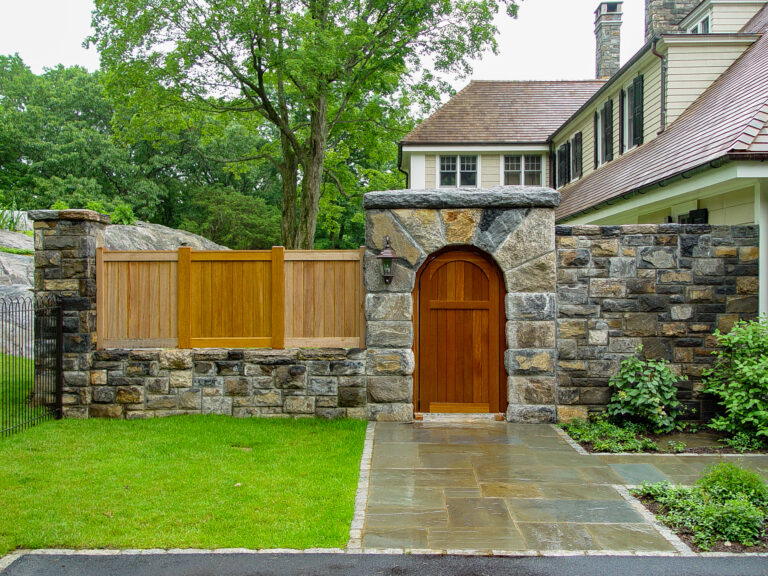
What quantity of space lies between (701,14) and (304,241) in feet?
38.0

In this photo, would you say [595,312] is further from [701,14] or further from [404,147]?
[404,147]

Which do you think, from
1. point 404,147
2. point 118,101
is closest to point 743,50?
point 404,147

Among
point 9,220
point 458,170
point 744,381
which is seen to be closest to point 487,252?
point 744,381

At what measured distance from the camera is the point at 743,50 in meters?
11.7

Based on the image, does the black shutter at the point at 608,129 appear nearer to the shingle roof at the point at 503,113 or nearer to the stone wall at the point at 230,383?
the shingle roof at the point at 503,113

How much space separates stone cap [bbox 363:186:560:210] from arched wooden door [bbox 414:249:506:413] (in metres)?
0.63

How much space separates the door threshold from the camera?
307 inches

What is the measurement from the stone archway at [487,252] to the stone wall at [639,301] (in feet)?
0.73

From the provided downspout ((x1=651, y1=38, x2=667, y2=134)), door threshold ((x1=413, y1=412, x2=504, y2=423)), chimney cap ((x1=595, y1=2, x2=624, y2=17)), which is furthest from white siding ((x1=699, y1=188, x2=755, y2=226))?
chimney cap ((x1=595, y1=2, x2=624, y2=17))

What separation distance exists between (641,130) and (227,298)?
357 inches

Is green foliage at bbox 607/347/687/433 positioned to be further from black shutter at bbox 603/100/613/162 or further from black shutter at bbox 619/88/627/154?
black shutter at bbox 603/100/613/162

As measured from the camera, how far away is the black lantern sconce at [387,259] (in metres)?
7.43

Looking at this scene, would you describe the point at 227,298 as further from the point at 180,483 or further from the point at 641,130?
the point at 641,130

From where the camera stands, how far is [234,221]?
3133cm
